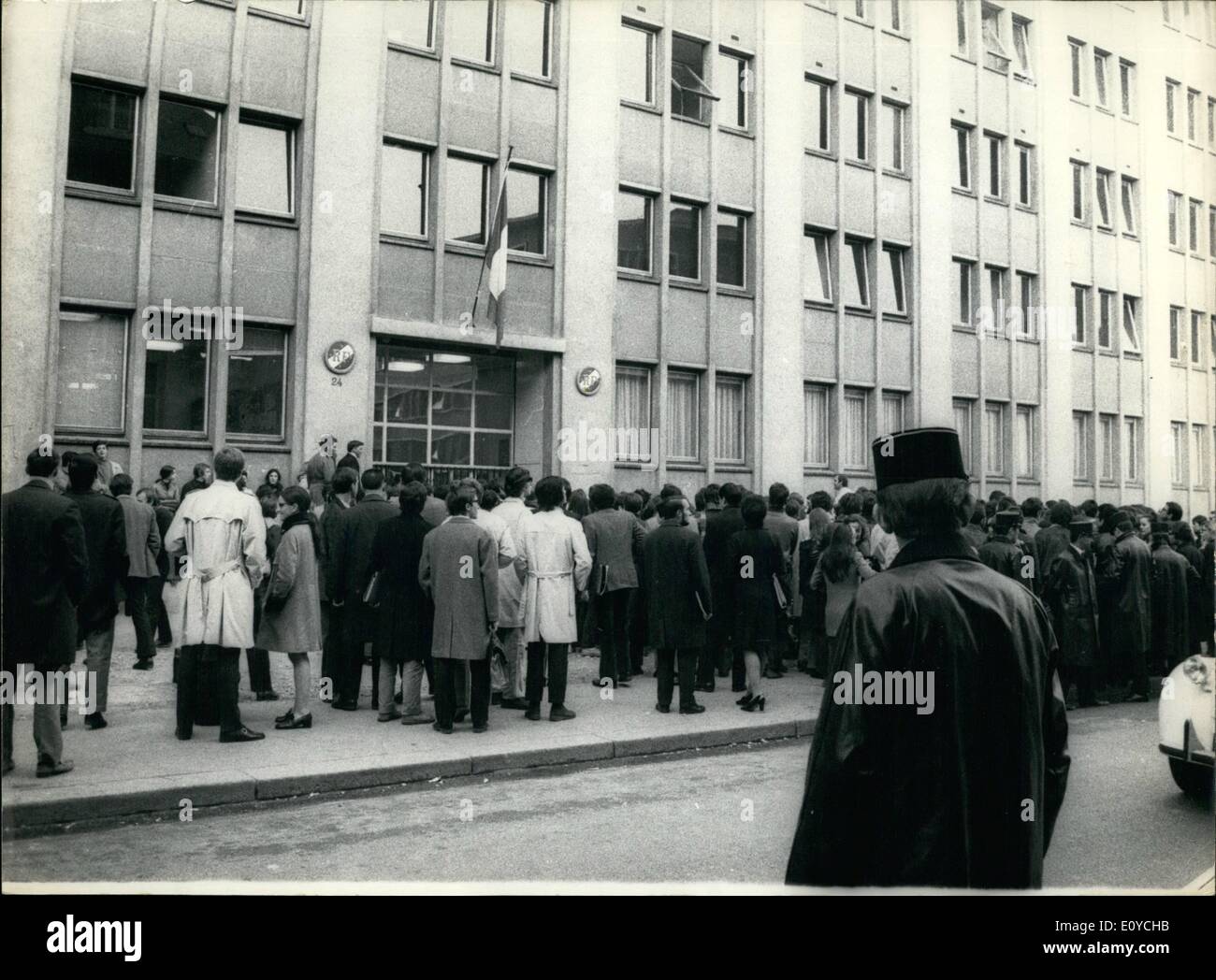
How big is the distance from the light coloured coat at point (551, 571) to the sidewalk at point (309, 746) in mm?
852

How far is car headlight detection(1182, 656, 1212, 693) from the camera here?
6.81 m

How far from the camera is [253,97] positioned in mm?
16828

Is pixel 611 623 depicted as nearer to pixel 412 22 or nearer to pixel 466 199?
pixel 466 199

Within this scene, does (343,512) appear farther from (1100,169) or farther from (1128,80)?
(1100,169)

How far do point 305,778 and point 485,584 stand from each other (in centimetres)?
227

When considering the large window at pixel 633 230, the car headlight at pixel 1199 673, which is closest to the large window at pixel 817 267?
the large window at pixel 633 230

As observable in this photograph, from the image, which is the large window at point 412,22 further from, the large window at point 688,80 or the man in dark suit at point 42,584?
the man in dark suit at point 42,584

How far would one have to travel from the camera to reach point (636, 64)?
69.0ft

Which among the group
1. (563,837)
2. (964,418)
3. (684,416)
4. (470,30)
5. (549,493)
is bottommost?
(563,837)

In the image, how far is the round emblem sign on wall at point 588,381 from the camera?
1980 cm

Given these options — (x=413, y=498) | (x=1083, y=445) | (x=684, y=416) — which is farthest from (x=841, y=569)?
(x=1083, y=445)

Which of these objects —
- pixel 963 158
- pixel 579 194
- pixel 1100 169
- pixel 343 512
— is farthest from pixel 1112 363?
pixel 343 512

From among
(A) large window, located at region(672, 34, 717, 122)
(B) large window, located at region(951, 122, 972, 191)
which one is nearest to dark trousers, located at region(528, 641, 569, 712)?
(A) large window, located at region(672, 34, 717, 122)

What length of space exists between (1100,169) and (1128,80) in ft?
16.3
